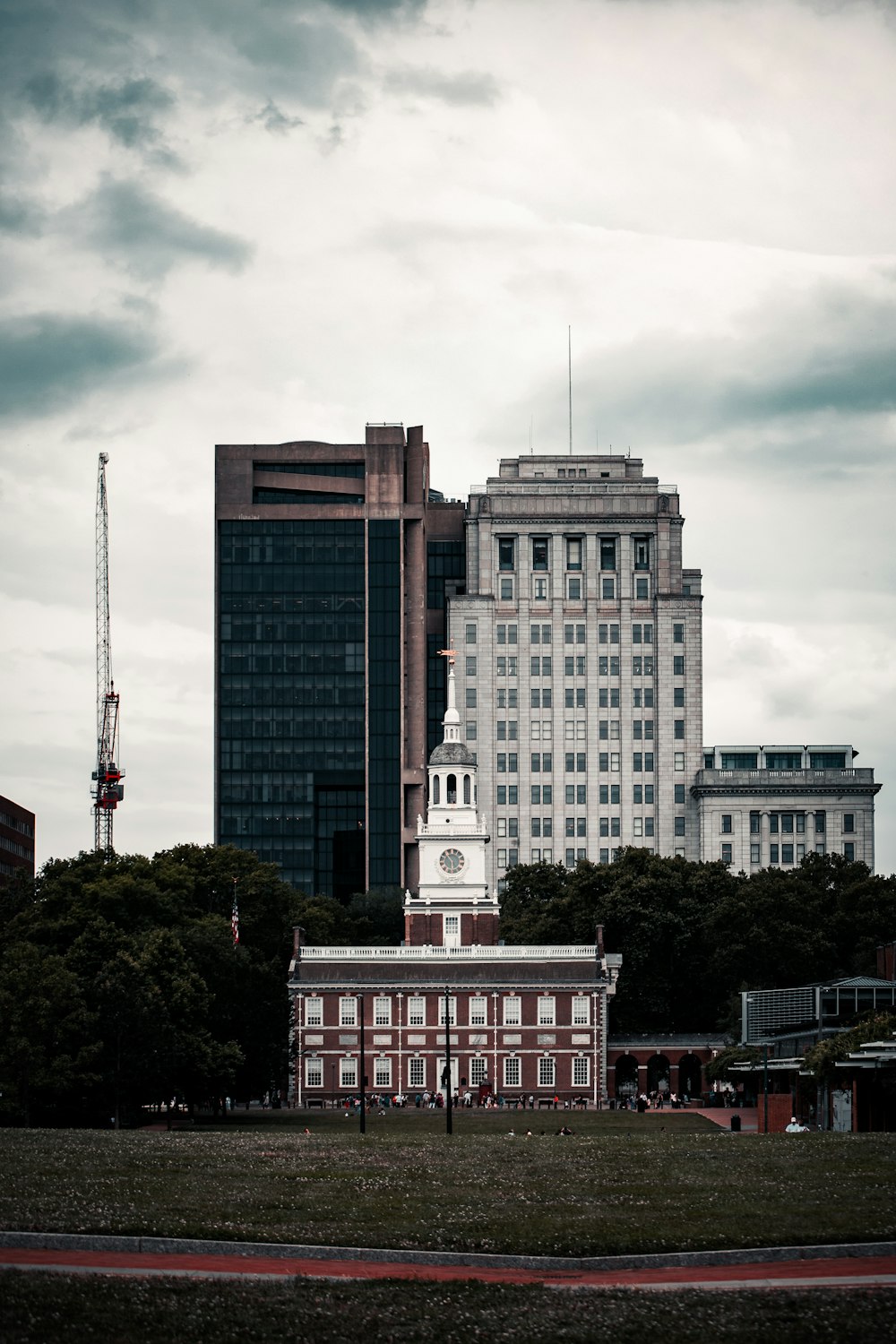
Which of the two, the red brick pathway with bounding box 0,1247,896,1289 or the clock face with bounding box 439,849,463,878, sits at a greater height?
the clock face with bounding box 439,849,463,878

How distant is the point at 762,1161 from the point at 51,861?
8263cm

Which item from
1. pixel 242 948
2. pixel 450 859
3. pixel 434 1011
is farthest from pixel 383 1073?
pixel 242 948

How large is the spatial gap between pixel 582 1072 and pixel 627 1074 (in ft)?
32.0

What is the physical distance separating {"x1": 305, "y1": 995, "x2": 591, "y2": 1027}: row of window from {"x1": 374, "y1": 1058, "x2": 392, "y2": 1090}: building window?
2474 millimetres

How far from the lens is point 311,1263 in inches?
1266

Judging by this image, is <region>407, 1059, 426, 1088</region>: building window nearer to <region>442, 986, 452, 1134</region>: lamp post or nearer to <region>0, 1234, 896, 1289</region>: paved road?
<region>442, 986, 452, 1134</region>: lamp post

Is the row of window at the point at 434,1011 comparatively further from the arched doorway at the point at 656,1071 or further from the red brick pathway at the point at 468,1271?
the red brick pathway at the point at 468,1271

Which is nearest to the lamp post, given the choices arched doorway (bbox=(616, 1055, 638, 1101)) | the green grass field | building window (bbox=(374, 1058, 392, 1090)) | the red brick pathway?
building window (bbox=(374, 1058, 392, 1090))

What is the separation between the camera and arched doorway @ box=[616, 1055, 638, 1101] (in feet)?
459

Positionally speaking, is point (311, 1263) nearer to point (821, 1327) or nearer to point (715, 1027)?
point (821, 1327)

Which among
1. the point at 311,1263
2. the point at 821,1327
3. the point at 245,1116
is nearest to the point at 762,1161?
the point at 311,1263

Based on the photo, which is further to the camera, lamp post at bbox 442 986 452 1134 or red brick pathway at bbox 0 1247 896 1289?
lamp post at bbox 442 986 452 1134

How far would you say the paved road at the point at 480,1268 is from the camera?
3056cm

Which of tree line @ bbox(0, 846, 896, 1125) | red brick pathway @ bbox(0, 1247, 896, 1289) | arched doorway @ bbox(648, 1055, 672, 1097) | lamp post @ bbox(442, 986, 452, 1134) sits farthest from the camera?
arched doorway @ bbox(648, 1055, 672, 1097)
